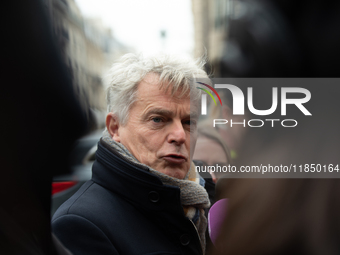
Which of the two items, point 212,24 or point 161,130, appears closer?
point 212,24

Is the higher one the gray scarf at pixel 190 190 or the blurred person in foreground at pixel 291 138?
the blurred person in foreground at pixel 291 138

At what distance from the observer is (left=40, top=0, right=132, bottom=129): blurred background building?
0.81 meters

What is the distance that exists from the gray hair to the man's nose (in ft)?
0.33

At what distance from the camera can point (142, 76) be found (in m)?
1.09

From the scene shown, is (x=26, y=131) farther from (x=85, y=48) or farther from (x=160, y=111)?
(x=160, y=111)

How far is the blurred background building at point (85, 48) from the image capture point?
81 cm

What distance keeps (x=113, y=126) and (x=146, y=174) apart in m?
0.23

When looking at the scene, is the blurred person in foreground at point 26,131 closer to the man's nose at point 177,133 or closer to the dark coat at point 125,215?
the dark coat at point 125,215

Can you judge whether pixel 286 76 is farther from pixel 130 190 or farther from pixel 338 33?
pixel 130 190

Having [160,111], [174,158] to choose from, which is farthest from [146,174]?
[160,111]

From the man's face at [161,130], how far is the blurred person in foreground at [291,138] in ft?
0.84

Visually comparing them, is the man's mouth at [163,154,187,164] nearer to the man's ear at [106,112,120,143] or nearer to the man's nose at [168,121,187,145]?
the man's nose at [168,121,187,145]

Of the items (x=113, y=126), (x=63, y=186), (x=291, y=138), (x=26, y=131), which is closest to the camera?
(x=26, y=131)

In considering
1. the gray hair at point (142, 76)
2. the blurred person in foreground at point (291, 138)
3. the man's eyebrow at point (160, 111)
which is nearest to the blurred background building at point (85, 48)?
the gray hair at point (142, 76)
